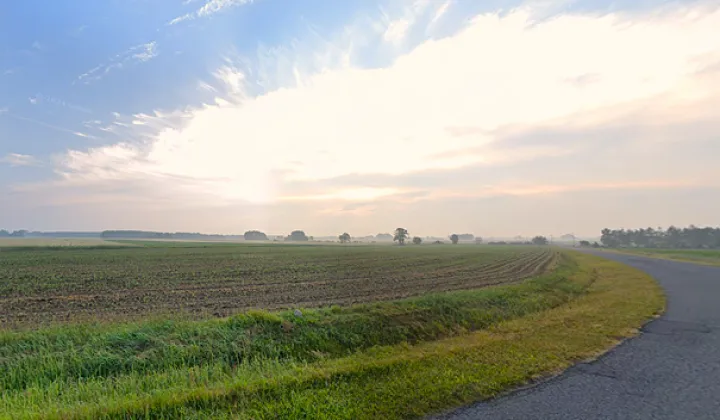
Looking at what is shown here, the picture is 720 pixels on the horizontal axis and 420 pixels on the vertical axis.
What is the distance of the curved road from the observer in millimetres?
5121

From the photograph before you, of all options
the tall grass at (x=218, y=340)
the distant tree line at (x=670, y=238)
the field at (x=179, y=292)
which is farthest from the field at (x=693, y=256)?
the distant tree line at (x=670, y=238)

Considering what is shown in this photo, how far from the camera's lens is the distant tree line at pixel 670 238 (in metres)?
151

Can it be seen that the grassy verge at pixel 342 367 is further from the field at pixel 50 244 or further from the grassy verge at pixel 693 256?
the field at pixel 50 244

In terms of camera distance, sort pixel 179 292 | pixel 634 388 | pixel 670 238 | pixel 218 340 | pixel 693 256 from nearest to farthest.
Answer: pixel 634 388, pixel 218 340, pixel 179 292, pixel 693 256, pixel 670 238

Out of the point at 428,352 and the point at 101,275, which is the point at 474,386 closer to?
the point at 428,352

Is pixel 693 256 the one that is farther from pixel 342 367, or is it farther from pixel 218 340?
pixel 218 340

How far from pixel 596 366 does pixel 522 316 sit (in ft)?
18.7

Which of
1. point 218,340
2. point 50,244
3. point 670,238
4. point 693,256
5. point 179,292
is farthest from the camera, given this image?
point 670,238

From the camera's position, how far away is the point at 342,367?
695 centimetres

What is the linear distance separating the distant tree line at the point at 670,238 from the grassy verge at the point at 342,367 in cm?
17272

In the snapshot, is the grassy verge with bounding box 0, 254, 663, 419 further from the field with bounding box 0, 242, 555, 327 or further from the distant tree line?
the distant tree line

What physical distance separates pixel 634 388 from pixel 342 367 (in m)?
4.84

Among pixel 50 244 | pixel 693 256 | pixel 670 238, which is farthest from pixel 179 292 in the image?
pixel 670 238

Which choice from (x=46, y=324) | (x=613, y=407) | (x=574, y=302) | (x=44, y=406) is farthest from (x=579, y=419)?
(x=46, y=324)
